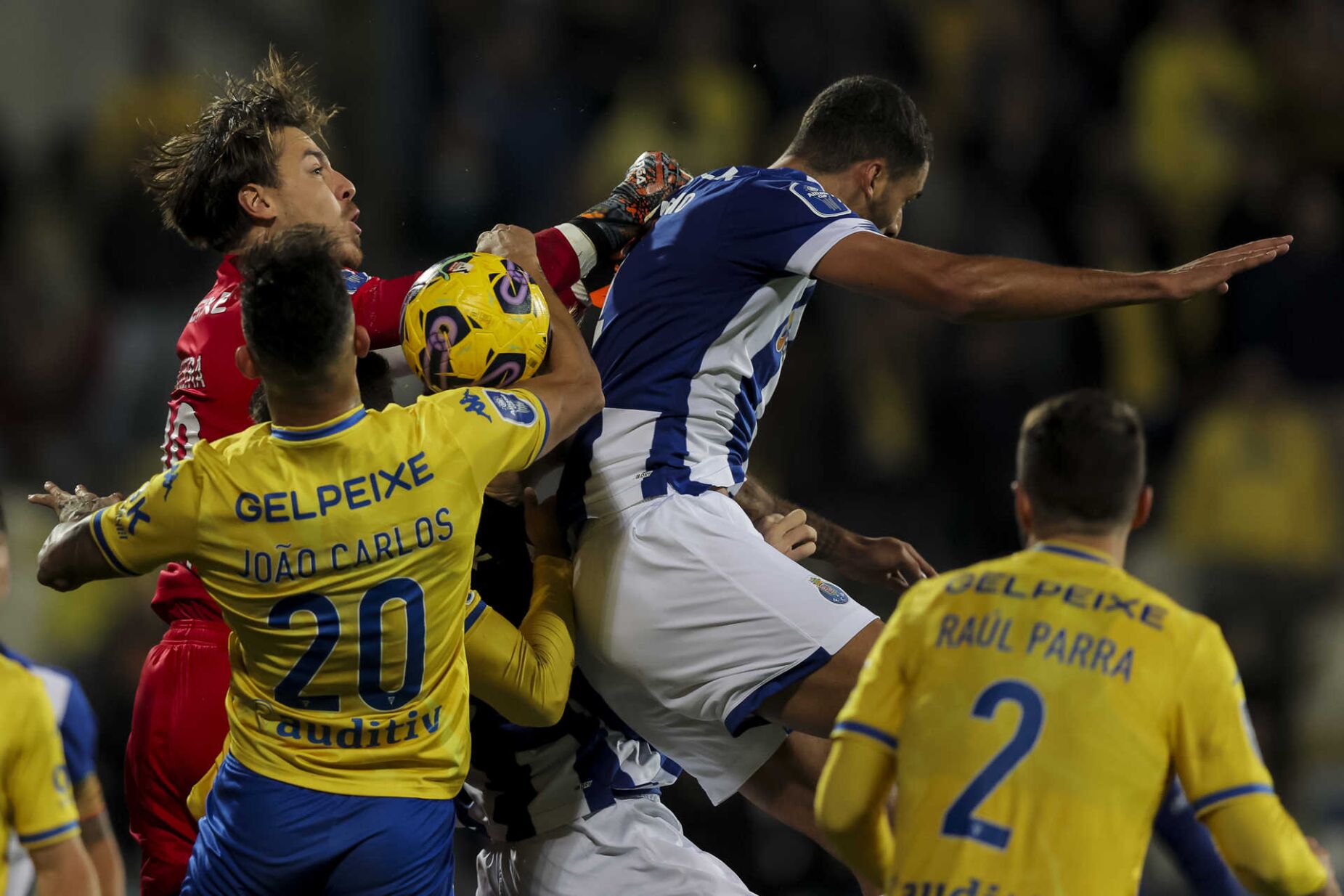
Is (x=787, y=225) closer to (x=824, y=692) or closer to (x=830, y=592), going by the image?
(x=830, y=592)

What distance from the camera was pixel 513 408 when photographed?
3.40 meters

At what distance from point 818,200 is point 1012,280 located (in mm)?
556

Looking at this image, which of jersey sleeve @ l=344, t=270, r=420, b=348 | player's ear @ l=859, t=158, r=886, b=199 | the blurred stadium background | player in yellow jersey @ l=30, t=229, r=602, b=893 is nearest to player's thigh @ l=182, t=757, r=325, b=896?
player in yellow jersey @ l=30, t=229, r=602, b=893

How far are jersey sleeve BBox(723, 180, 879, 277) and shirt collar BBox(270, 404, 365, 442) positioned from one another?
3.75ft

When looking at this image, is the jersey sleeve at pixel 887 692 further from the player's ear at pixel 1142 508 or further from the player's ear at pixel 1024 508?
the player's ear at pixel 1142 508

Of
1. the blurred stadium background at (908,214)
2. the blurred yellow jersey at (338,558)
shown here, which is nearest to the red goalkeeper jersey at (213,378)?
the blurred yellow jersey at (338,558)

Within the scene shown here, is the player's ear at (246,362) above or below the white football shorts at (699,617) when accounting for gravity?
above

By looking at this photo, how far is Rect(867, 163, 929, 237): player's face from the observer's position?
14.1 feet

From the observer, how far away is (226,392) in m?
3.91

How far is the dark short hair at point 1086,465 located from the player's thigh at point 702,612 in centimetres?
87

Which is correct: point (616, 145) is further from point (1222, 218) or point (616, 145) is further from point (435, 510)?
point (435, 510)

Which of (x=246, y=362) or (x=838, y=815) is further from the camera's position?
(x=246, y=362)

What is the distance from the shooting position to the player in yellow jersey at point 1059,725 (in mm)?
2701

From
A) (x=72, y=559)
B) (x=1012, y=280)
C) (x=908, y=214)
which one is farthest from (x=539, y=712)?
(x=908, y=214)
